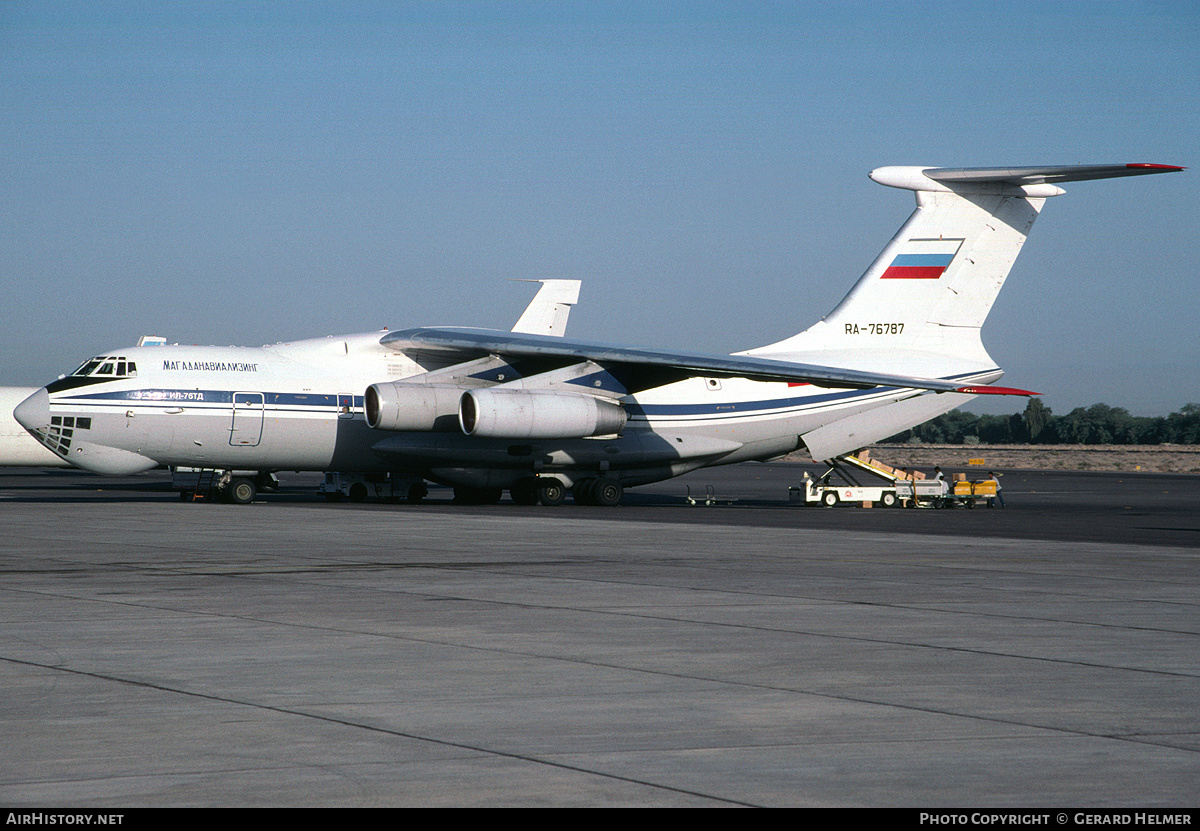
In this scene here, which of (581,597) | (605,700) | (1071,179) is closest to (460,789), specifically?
(605,700)

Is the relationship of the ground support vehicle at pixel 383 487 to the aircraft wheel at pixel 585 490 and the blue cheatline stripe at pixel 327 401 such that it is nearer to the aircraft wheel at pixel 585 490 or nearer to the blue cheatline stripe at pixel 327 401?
the blue cheatline stripe at pixel 327 401

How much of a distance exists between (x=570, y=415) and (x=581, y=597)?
1500 cm

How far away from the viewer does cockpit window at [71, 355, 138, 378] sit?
983 inches

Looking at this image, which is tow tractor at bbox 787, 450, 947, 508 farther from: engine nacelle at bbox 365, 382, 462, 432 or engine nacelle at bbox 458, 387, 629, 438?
engine nacelle at bbox 365, 382, 462, 432

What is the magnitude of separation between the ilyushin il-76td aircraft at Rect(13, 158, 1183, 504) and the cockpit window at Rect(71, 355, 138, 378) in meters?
0.04

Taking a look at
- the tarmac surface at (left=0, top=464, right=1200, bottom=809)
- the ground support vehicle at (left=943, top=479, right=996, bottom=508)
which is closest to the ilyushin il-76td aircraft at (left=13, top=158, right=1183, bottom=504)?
the ground support vehicle at (left=943, top=479, right=996, bottom=508)

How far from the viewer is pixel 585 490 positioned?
28.4 meters

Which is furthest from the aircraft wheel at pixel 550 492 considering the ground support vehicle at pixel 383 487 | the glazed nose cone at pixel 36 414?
the glazed nose cone at pixel 36 414

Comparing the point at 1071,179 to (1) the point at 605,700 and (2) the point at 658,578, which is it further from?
(1) the point at 605,700

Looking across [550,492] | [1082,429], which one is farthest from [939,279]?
[1082,429]

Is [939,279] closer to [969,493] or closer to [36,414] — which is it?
[969,493]

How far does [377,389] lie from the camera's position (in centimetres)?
2525

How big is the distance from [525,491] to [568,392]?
97.2 inches

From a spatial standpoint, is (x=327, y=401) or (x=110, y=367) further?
(x=327, y=401)
